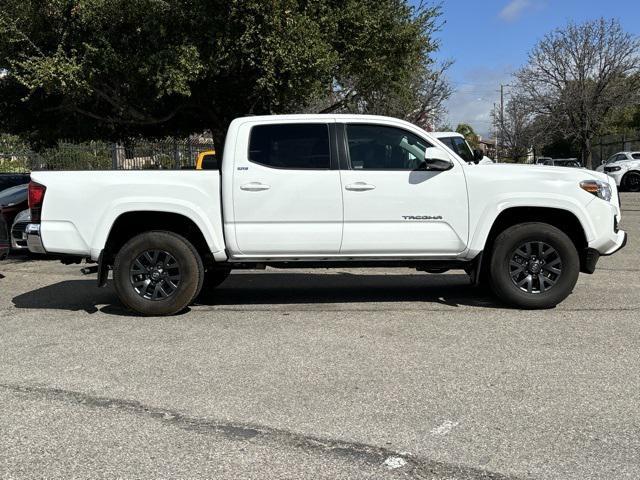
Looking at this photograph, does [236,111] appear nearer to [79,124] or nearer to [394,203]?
[79,124]

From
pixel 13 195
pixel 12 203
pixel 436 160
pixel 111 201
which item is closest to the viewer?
pixel 436 160

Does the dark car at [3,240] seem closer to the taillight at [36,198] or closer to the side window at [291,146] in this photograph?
the taillight at [36,198]

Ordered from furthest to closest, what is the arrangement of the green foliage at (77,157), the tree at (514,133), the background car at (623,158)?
the tree at (514,133), the background car at (623,158), the green foliage at (77,157)

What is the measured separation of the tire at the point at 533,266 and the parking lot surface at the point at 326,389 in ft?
0.75

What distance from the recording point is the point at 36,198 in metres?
6.59

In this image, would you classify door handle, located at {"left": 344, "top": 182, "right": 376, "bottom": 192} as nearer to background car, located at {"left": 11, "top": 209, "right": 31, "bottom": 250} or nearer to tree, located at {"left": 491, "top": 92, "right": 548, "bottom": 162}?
background car, located at {"left": 11, "top": 209, "right": 31, "bottom": 250}

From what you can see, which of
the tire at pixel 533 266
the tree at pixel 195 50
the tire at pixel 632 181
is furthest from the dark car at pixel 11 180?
the tire at pixel 632 181

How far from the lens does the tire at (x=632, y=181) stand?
2531cm

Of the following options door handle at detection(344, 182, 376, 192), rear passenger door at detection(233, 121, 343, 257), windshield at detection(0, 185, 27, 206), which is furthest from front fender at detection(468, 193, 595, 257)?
windshield at detection(0, 185, 27, 206)

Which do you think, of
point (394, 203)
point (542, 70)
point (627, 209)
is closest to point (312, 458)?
point (394, 203)

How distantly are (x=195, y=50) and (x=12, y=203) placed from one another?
4.45m

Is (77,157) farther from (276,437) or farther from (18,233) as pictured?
(276,437)

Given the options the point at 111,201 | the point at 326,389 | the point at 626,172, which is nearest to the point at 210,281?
the point at 111,201

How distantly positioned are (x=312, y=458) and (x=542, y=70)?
121 ft
